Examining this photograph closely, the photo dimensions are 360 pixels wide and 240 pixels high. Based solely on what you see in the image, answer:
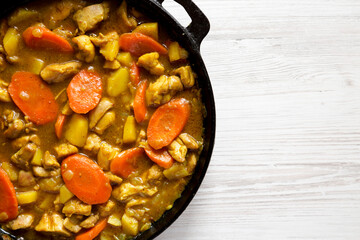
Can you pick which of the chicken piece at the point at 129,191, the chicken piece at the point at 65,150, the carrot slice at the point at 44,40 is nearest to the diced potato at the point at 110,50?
the carrot slice at the point at 44,40

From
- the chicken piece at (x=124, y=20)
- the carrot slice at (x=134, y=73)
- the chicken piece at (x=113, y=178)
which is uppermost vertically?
the chicken piece at (x=124, y=20)

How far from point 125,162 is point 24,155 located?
69 cm

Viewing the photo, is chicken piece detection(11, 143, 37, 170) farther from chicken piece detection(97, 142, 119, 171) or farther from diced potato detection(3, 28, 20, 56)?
diced potato detection(3, 28, 20, 56)

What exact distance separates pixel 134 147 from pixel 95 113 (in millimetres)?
366

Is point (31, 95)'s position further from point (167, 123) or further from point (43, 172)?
point (167, 123)

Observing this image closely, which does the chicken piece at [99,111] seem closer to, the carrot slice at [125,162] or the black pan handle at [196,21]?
the carrot slice at [125,162]

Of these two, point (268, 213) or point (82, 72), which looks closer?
point (82, 72)

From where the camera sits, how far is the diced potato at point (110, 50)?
3.03 meters

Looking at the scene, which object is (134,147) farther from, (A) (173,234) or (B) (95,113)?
(A) (173,234)

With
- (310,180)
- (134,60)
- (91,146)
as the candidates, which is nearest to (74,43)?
(134,60)

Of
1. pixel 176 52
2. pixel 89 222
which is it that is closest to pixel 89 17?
pixel 176 52

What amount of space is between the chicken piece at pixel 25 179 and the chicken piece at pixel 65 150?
25cm

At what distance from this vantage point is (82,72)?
3094 millimetres

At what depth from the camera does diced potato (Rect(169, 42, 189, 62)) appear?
3152 mm
